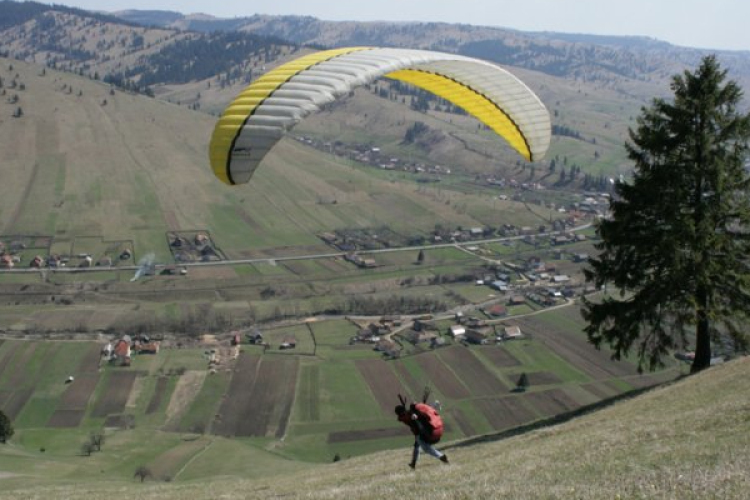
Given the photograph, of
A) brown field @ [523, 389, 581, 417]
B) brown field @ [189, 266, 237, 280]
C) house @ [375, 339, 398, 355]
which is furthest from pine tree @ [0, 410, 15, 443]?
brown field @ [189, 266, 237, 280]

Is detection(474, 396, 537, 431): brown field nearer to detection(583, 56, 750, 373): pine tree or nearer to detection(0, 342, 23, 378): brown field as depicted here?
detection(583, 56, 750, 373): pine tree

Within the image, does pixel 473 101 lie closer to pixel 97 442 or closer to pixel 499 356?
pixel 97 442

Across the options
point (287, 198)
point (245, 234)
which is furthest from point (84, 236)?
point (287, 198)

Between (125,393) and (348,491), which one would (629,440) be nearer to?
(348,491)

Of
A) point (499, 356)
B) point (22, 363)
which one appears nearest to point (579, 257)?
point (499, 356)

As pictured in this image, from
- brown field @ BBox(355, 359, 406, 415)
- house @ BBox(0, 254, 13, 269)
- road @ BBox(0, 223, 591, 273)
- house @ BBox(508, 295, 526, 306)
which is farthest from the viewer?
road @ BBox(0, 223, 591, 273)

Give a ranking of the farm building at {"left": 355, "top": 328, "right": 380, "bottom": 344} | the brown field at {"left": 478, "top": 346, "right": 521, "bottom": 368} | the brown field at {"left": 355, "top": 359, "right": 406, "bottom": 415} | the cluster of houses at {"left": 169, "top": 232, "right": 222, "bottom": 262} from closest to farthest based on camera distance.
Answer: the brown field at {"left": 355, "top": 359, "right": 406, "bottom": 415} < the brown field at {"left": 478, "top": 346, "right": 521, "bottom": 368} < the farm building at {"left": 355, "top": 328, "right": 380, "bottom": 344} < the cluster of houses at {"left": 169, "top": 232, "right": 222, "bottom": 262}
